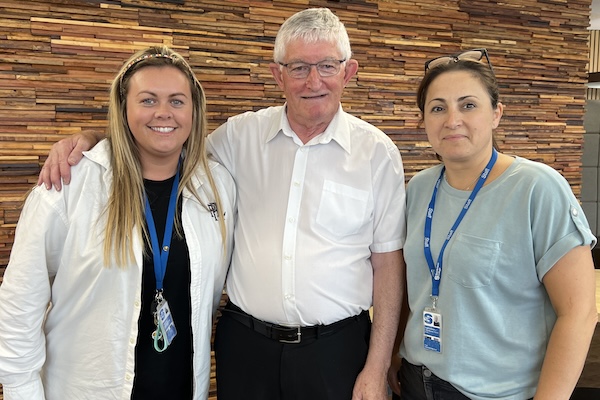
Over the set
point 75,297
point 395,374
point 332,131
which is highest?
point 332,131

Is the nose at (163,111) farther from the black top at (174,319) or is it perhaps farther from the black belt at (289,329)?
the black belt at (289,329)

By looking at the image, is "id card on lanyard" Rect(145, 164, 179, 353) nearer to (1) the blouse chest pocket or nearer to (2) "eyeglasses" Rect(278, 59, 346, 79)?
(2) "eyeglasses" Rect(278, 59, 346, 79)

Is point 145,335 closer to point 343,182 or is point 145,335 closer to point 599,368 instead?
point 343,182

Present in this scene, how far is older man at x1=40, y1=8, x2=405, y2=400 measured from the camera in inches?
67.8

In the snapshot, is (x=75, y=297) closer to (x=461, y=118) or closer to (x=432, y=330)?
(x=432, y=330)

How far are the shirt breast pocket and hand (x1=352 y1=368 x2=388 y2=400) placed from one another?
0.50 meters

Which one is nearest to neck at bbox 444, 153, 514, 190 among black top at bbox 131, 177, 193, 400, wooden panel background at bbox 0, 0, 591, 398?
black top at bbox 131, 177, 193, 400

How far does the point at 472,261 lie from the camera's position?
1417 mm

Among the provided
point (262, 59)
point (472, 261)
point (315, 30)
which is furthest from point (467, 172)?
point (262, 59)

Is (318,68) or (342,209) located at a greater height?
(318,68)

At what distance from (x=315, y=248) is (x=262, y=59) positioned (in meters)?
2.07

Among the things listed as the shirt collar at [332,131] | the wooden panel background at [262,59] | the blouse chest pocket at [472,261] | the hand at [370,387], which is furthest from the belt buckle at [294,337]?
the wooden panel background at [262,59]

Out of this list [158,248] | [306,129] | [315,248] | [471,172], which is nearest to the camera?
[471,172]

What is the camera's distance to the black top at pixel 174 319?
5.43 feet
